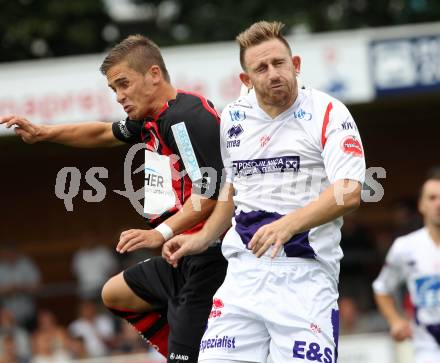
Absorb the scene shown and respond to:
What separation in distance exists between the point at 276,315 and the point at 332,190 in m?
0.71

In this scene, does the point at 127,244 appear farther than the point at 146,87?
No

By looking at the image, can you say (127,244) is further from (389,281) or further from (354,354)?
(354,354)

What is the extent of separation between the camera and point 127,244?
5379 millimetres

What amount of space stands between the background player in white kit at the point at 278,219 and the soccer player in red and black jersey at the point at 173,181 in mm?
198

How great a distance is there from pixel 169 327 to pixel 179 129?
122 cm

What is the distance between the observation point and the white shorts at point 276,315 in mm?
5289

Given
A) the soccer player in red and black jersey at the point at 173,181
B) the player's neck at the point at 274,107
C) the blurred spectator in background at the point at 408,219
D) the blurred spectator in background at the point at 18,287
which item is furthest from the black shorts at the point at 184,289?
the blurred spectator in background at the point at 18,287

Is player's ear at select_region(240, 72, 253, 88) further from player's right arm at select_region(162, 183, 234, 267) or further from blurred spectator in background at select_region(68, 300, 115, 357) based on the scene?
blurred spectator in background at select_region(68, 300, 115, 357)

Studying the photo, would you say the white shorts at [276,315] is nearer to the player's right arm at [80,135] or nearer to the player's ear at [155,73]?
the player's ear at [155,73]

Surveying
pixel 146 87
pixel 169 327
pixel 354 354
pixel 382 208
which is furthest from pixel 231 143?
pixel 382 208

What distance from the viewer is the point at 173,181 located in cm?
594

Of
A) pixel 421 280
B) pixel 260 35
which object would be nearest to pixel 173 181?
pixel 260 35

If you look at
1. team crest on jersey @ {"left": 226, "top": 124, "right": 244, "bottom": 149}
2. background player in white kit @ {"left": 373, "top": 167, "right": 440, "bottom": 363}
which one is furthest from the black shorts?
background player in white kit @ {"left": 373, "top": 167, "right": 440, "bottom": 363}

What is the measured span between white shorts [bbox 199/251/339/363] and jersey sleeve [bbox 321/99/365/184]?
0.53 metres
